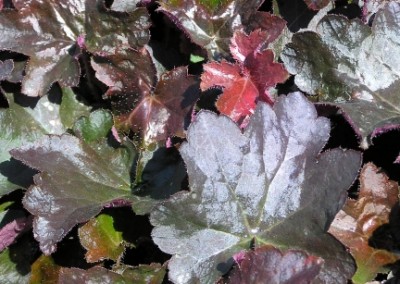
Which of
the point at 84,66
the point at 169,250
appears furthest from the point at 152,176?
the point at 84,66

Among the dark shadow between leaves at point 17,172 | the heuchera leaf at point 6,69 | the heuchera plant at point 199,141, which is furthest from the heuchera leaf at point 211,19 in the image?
the dark shadow between leaves at point 17,172

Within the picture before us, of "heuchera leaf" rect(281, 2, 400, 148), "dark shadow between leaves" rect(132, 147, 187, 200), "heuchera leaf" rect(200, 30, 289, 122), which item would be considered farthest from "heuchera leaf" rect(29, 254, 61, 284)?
"heuchera leaf" rect(281, 2, 400, 148)

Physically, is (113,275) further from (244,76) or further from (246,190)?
(244,76)

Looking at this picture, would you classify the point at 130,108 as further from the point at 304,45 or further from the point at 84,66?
the point at 304,45

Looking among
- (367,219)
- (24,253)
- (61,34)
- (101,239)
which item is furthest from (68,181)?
(367,219)

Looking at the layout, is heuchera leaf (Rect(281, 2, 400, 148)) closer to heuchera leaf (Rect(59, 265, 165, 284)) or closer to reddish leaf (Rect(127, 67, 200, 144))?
reddish leaf (Rect(127, 67, 200, 144))

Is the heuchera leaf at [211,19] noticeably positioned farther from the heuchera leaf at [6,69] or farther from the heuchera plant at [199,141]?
the heuchera leaf at [6,69]
